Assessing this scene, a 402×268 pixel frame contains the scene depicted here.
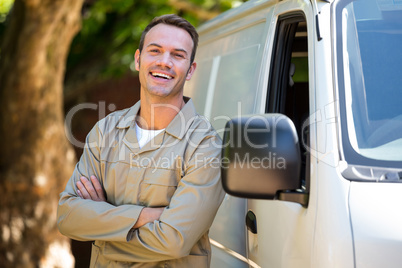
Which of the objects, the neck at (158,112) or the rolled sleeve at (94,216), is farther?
the neck at (158,112)

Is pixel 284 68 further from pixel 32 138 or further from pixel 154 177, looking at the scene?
pixel 32 138

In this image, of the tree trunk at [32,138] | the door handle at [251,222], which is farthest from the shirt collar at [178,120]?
the tree trunk at [32,138]

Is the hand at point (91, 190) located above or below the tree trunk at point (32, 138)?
below

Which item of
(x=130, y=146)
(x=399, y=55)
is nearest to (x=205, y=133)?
(x=130, y=146)

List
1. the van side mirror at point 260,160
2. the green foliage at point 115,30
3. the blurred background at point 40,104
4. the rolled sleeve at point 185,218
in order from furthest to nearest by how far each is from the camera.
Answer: the green foliage at point 115,30 → the blurred background at point 40,104 → the rolled sleeve at point 185,218 → the van side mirror at point 260,160

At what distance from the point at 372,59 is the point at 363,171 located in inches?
22.1

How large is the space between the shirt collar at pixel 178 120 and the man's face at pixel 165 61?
91 millimetres

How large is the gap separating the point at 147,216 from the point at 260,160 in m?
0.73

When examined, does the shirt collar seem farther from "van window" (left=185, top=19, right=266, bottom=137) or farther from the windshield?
the windshield

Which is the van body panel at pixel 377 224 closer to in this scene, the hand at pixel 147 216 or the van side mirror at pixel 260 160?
the van side mirror at pixel 260 160

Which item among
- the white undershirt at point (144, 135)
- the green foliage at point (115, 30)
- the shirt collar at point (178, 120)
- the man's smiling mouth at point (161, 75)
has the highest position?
the green foliage at point (115, 30)

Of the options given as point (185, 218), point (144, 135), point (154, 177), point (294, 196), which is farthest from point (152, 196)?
point (294, 196)

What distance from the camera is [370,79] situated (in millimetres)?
2557

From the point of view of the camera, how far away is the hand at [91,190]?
9.54ft
